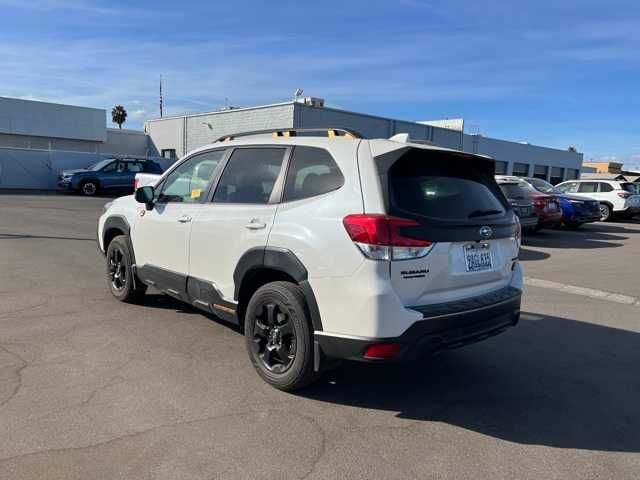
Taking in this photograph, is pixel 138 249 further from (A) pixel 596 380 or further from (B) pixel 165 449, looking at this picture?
(A) pixel 596 380

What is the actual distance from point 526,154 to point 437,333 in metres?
46.7

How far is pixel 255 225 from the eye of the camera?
409 centimetres

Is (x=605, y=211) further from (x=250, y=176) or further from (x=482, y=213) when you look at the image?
(x=250, y=176)

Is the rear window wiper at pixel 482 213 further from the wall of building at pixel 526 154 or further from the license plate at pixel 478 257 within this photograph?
the wall of building at pixel 526 154

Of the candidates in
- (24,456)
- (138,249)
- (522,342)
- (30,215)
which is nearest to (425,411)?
(522,342)

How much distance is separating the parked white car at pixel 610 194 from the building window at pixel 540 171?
2578 centimetres

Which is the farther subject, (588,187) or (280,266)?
(588,187)

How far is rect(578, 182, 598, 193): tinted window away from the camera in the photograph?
75.0 ft

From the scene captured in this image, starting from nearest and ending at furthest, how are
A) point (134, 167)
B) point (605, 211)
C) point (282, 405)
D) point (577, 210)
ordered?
point (282, 405) < point (577, 210) < point (605, 211) < point (134, 167)

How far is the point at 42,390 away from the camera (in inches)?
152

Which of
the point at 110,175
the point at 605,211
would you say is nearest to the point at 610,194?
the point at 605,211

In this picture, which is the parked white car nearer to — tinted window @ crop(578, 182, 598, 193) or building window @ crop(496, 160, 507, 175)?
tinted window @ crop(578, 182, 598, 193)

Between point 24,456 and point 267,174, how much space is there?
2487 millimetres

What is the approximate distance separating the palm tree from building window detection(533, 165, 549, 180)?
180 ft
